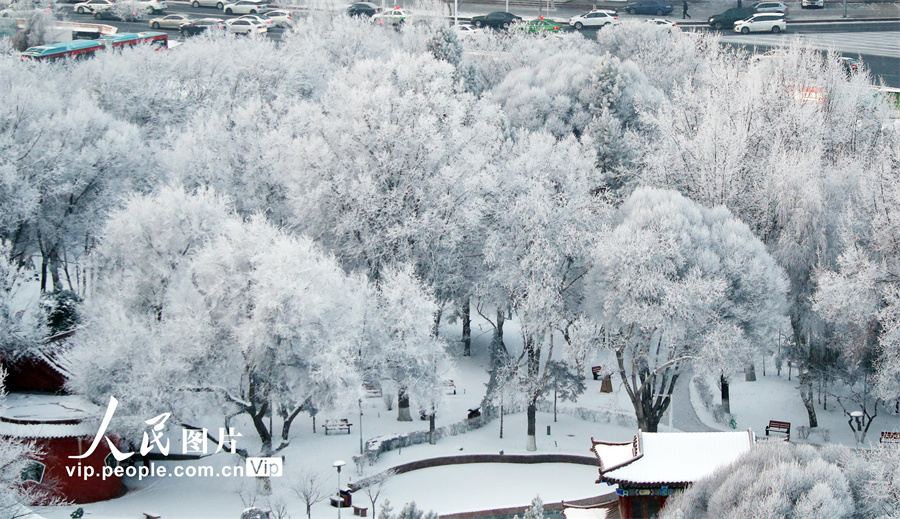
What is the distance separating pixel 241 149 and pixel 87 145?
664 centimetres

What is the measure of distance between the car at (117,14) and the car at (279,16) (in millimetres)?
11914

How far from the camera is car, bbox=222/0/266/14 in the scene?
94.3 m

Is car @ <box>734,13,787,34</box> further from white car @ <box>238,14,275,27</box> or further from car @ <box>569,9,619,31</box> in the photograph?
white car @ <box>238,14,275,27</box>

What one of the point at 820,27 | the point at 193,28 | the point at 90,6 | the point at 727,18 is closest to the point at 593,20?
the point at 727,18

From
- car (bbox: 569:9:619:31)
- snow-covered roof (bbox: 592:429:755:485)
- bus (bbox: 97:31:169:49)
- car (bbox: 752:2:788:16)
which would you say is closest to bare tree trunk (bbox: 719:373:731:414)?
snow-covered roof (bbox: 592:429:755:485)

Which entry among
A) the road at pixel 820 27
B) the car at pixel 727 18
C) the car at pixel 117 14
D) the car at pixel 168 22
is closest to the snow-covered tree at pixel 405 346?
the road at pixel 820 27

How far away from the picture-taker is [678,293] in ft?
112

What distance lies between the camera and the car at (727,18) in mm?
90250

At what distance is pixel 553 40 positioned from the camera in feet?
244

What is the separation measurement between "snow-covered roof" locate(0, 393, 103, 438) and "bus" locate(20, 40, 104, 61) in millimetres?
37895

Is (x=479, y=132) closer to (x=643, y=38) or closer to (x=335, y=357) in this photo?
(x=335, y=357)

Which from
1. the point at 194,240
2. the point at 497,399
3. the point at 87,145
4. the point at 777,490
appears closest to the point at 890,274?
the point at 497,399

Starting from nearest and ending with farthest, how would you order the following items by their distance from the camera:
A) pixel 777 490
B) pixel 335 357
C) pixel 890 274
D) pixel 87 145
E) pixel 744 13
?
pixel 777 490
pixel 335 357
pixel 890 274
pixel 87 145
pixel 744 13

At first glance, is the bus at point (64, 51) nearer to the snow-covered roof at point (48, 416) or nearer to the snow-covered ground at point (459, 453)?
the snow-covered roof at point (48, 416)
